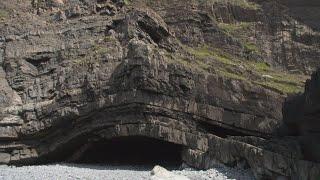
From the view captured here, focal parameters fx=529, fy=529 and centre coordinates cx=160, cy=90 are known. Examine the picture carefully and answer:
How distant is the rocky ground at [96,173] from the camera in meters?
23.5

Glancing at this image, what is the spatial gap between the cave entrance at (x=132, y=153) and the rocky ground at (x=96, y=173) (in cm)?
232

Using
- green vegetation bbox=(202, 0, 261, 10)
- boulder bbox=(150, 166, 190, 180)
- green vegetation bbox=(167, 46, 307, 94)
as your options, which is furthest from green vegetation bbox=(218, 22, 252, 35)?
boulder bbox=(150, 166, 190, 180)

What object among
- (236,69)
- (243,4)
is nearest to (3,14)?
(243,4)

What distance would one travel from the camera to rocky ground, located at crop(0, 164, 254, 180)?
23.5 meters

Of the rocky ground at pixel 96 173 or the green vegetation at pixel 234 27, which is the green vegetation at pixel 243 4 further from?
the rocky ground at pixel 96 173

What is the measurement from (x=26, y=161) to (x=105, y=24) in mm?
10616

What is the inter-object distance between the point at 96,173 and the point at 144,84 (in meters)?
5.62

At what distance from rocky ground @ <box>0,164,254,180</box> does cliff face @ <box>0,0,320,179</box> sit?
2.54 feet

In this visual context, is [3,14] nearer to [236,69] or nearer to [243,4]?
[243,4]

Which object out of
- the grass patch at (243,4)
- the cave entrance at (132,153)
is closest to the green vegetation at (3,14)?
the cave entrance at (132,153)

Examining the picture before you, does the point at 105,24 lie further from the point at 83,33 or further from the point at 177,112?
the point at 177,112

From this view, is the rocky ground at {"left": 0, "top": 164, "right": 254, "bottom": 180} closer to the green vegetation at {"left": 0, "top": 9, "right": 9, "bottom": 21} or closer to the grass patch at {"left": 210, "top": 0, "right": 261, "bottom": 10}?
the green vegetation at {"left": 0, "top": 9, "right": 9, "bottom": 21}

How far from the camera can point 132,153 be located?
35156 mm

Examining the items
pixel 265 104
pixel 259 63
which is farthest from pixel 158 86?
pixel 259 63
